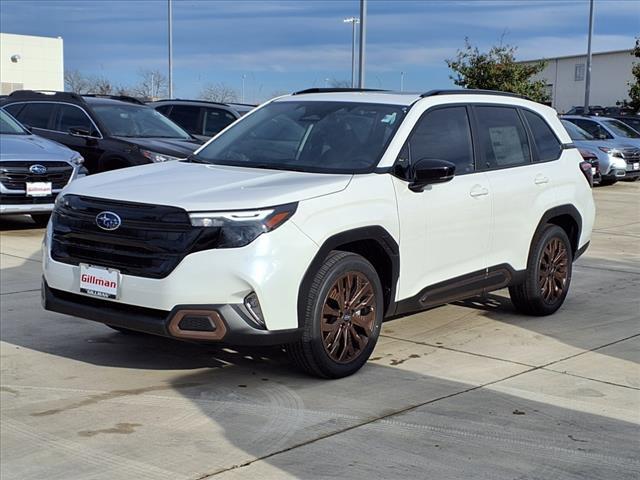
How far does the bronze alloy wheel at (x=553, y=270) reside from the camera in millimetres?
7370

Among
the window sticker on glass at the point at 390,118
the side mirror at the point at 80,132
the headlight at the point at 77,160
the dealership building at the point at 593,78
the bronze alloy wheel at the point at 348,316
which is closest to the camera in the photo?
the bronze alloy wheel at the point at 348,316

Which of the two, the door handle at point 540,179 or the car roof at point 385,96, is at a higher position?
the car roof at point 385,96

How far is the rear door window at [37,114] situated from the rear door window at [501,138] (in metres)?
9.04

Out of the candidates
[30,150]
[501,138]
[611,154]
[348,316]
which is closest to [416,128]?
[501,138]

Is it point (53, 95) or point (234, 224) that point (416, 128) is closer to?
point (234, 224)

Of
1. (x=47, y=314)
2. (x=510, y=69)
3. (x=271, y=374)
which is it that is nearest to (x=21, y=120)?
(x=47, y=314)

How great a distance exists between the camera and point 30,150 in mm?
11766

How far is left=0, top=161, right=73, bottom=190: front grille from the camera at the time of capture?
11.4 m

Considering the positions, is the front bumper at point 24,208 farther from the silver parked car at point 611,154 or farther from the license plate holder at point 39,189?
the silver parked car at point 611,154

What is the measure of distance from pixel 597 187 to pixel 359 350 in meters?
17.7

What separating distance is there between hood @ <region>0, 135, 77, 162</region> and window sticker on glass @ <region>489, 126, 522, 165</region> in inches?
272

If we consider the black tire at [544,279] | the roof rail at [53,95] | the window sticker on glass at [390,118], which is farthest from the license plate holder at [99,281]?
the roof rail at [53,95]

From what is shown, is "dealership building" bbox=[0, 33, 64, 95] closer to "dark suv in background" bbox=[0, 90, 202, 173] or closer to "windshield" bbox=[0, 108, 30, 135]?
"dark suv in background" bbox=[0, 90, 202, 173]

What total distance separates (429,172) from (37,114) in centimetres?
1005
